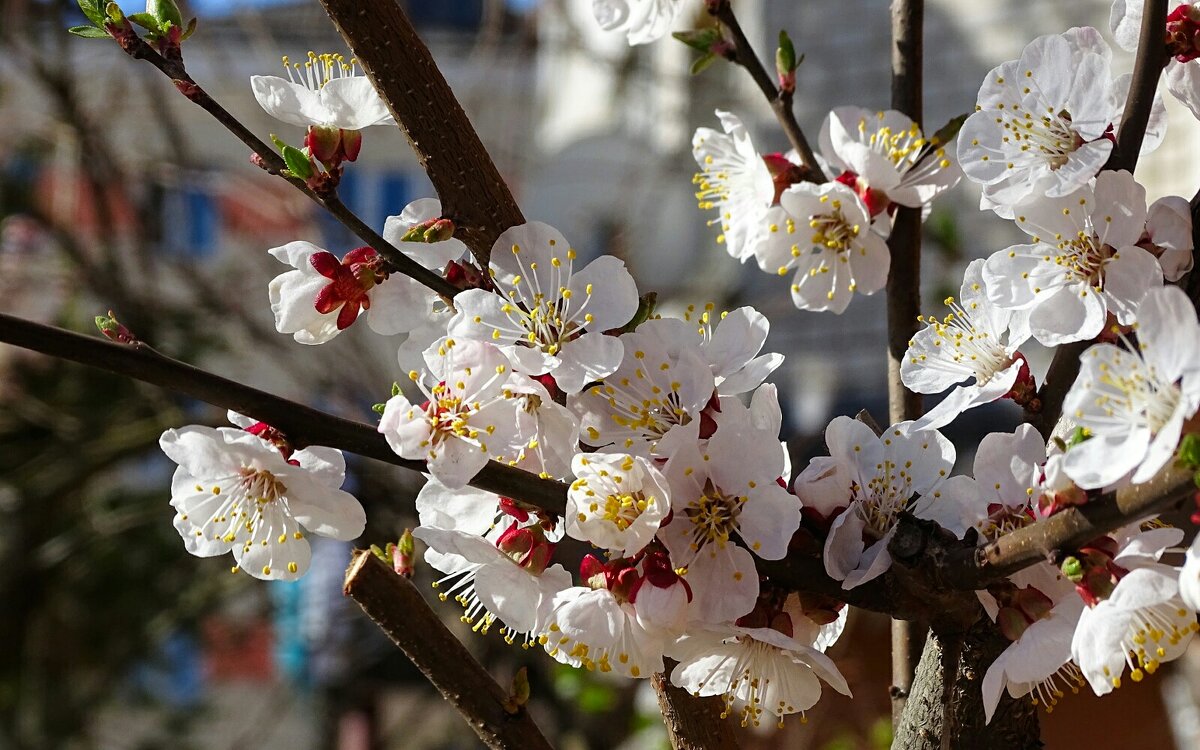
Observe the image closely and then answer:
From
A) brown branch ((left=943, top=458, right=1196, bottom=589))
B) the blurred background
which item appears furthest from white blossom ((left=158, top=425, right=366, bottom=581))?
the blurred background

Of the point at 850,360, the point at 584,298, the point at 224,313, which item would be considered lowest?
the point at 850,360

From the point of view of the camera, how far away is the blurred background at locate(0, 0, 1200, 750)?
406cm

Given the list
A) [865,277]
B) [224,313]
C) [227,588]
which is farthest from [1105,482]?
[227,588]

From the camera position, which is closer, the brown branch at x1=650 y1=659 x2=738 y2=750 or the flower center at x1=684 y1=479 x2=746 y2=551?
the flower center at x1=684 y1=479 x2=746 y2=551

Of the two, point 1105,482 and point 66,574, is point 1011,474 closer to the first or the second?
point 1105,482

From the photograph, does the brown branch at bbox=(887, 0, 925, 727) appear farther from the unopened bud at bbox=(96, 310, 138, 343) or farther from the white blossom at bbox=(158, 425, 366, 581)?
the unopened bud at bbox=(96, 310, 138, 343)

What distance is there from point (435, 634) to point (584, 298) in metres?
0.38

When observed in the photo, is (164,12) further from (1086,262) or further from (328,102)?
(1086,262)

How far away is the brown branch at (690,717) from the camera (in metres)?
1.16

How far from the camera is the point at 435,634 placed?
1165 mm

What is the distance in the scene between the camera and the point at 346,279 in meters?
1.06

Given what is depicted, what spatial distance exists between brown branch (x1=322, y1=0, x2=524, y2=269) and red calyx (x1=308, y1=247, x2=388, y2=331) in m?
0.08

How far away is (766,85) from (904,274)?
264 mm

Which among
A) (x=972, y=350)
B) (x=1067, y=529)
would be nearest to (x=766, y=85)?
(x=972, y=350)
